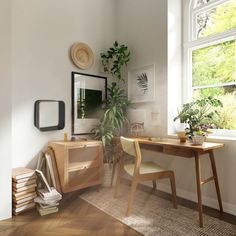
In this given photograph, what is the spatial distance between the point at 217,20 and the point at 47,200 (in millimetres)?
2809

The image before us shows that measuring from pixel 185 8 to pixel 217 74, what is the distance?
3.42 ft

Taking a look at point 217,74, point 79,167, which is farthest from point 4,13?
point 217,74

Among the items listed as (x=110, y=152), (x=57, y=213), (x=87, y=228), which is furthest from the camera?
(x=110, y=152)

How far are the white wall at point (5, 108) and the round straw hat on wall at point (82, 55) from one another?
94 centimetres

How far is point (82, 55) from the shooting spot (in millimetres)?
2969

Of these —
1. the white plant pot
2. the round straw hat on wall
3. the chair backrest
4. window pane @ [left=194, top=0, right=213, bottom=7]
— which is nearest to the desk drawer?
the white plant pot

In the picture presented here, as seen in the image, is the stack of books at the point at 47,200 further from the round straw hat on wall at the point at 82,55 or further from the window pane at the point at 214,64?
the window pane at the point at 214,64

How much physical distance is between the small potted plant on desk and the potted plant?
0.92 meters

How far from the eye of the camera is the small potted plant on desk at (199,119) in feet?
6.83

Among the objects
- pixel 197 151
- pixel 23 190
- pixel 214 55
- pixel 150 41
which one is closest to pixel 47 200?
pixel 23 190

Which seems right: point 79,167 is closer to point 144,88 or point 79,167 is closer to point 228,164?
point 144,88

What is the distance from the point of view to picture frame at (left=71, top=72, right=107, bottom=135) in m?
2.90

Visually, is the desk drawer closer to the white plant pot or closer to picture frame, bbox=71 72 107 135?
the white plant pot

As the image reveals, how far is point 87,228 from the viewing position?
Answer: 73.1 inches
